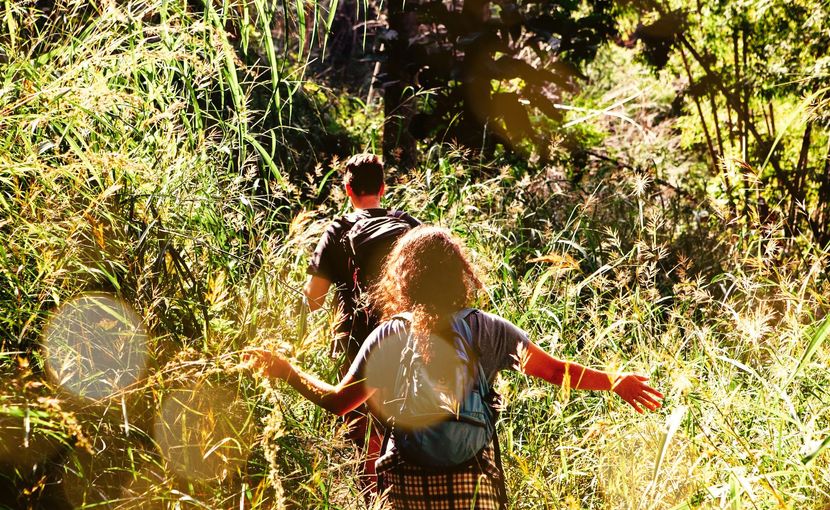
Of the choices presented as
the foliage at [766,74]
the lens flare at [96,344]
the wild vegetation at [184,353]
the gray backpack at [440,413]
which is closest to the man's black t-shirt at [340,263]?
the wild vegetation at [184,353]

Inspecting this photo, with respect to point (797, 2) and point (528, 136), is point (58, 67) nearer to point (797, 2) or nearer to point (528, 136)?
point (528, 136)

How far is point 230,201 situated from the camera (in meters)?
2.75

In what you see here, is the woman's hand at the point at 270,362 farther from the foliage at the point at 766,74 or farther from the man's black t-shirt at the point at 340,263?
the foliage at the point at 766,74

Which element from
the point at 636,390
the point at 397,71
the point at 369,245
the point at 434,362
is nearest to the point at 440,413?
the point at 434,362

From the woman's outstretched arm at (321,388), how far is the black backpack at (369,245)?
106 cm

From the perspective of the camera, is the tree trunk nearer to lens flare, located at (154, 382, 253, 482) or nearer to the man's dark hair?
the man's dark hair

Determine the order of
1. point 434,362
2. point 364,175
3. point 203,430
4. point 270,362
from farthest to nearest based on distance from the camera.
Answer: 1. point 364,175
2. point 434,362
3. point 270,362
4. point 203,430

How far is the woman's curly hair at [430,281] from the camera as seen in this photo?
7.24 feet

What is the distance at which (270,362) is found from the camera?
2.03 meters

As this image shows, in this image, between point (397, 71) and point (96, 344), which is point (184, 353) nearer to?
point (96, 344)

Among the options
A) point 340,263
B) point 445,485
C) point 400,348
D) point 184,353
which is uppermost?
point 184,353

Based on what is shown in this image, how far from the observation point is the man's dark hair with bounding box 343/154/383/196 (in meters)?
3.50

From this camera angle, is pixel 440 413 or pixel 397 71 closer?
pixel 440 413

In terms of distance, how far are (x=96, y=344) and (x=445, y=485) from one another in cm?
99
